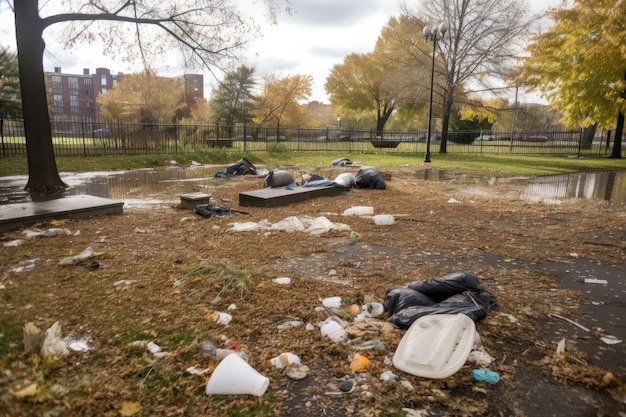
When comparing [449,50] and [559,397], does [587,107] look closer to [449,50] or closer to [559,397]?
[449,50]

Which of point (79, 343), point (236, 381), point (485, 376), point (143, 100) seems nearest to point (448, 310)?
point (485, 376)

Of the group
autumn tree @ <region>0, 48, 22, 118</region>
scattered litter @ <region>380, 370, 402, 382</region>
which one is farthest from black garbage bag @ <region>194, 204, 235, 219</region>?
autumn tree @ <region>0, 48, 22, 118</region>

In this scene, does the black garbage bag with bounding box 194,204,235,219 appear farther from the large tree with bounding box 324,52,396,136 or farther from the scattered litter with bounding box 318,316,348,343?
the large tree with bounding box 324,52,396,136

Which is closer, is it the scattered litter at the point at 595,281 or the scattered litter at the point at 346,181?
the scattered litter at the point at 595,281

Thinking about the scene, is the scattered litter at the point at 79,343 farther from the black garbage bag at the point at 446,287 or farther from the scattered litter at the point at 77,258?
the black garbage bag at the point at 446,287

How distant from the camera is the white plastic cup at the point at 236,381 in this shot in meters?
2.37

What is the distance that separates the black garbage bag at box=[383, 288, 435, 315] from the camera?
331 centimetres

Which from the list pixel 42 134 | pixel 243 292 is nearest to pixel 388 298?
pixel 243 292

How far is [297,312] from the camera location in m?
3.43

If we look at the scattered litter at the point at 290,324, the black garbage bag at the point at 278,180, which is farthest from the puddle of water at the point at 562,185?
the scattered litter at the point at 290,324

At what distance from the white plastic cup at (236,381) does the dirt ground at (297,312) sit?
45mm

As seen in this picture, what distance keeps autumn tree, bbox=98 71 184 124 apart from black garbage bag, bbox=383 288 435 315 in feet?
124

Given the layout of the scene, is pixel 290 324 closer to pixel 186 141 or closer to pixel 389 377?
pixel 389 377

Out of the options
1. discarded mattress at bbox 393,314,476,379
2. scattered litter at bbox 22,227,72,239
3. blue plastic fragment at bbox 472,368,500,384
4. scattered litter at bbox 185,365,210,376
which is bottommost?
scattered litter at bbox 22,227,72,239
